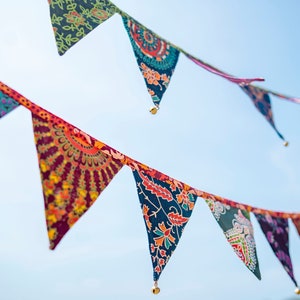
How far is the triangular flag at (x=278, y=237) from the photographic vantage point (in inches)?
125

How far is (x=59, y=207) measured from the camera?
6.31 feet

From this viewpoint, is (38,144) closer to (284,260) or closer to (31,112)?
(31,112)

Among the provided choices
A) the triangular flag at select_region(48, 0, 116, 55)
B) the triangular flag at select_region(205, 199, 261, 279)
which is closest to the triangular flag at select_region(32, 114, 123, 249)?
the triangular flag at select_region(48, 0, 116, 55)

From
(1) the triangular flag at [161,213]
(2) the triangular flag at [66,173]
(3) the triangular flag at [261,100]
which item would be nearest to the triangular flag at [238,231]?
(1) the triangular flag at [161,213]

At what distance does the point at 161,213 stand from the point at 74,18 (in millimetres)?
1376

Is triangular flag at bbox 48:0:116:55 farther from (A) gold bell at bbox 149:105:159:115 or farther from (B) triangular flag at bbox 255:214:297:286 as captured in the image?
(B) triangular flag at bbox 255:214:297:286

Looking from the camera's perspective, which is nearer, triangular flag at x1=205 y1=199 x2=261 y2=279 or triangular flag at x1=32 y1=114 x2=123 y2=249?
triangular flag at x1=32 y1=114 x2=123 y2=249

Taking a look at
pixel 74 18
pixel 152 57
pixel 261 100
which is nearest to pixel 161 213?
pixel 152 57

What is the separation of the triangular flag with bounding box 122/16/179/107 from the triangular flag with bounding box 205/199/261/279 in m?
0.90

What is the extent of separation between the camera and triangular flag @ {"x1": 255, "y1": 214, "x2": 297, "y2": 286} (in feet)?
10.4

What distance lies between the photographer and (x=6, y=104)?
6.42ft

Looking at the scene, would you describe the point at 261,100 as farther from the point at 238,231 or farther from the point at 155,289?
the point at 155,289

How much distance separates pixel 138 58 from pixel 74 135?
92 cm

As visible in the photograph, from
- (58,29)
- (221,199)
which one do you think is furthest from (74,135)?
(221,199)
